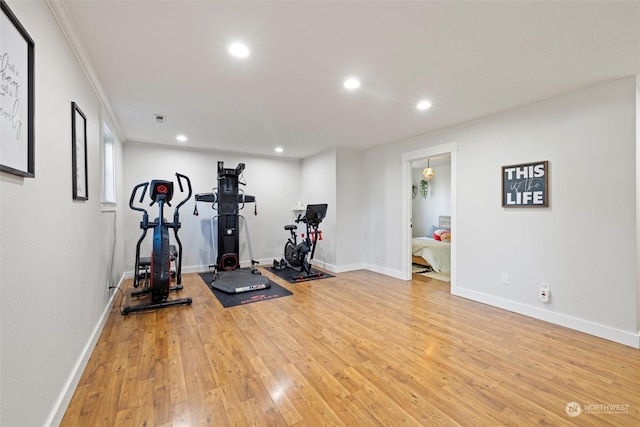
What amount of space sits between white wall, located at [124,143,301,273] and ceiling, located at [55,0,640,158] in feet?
5.39

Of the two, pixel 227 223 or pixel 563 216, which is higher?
pixel 563 216

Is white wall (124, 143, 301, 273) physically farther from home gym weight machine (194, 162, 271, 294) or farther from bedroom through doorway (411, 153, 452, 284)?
bedroom through doorway (411, 153, 452, 284)

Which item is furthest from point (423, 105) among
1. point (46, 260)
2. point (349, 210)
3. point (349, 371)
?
point (46, 260)

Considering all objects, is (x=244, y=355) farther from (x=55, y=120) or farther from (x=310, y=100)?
(x=310, y=100)

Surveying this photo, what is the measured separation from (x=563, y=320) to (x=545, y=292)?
0.30 metres

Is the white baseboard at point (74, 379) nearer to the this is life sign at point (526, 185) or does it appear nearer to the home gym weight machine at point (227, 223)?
the home gym weight machine at point (227, 223)

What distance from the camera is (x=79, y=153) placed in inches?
83.1

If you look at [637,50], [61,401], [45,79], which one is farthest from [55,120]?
[637,50]

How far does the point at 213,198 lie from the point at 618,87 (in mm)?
5410

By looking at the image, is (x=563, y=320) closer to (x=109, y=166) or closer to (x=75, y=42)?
(x=75, y=42)

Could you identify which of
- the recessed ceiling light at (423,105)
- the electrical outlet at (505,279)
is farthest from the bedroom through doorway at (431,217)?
the recessed ceiling light at (423,105)

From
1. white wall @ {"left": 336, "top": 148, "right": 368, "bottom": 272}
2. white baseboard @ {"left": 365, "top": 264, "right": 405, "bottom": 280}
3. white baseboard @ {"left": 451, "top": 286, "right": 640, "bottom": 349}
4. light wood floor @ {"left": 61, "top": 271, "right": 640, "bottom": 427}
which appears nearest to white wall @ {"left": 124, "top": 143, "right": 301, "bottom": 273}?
white wall @ {"left": 336, "top": 148, "right": 368, "bottom": 272}

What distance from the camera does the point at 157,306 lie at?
11.2 ft

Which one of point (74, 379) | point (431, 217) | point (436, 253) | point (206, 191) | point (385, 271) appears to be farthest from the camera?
point (431, 217)
